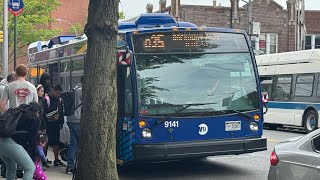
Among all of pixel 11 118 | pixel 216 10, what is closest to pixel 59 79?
pixel 11 118

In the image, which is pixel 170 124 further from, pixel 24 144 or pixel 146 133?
pixel 24 144

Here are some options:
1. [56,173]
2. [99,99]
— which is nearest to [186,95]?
[56,173]

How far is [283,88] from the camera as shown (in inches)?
877

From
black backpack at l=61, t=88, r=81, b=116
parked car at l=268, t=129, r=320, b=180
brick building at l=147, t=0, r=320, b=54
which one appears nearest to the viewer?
parked car at l=268, t=129, r=320, b=180

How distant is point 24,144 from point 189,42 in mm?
4102

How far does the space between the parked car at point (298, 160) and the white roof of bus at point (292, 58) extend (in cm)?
1413

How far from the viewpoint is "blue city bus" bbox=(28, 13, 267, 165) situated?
33.0ft

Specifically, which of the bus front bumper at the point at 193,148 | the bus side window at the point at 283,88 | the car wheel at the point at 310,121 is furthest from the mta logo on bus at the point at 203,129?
the bus side window at the point at 283,88

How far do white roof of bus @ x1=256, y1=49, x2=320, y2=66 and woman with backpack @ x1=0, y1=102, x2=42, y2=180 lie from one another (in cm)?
1433

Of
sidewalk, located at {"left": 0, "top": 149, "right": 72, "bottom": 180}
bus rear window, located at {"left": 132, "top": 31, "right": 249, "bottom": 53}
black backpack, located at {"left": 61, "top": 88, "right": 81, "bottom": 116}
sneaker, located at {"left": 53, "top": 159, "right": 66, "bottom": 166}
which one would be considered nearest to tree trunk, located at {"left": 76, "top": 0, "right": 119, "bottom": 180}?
sidewalk, located at {"left": 0, "top": 149, "right": 72, "bottom": 180}

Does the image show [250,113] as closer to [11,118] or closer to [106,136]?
[106,136]

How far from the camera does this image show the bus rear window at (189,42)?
10.4 m

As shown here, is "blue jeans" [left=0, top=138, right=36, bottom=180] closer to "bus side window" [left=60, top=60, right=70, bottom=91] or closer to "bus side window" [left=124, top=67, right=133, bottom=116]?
"bus side window" [left=124, top=67, right=133, bottom=116]

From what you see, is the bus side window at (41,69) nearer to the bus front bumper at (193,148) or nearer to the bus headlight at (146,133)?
the bus headlight at (146,133)
